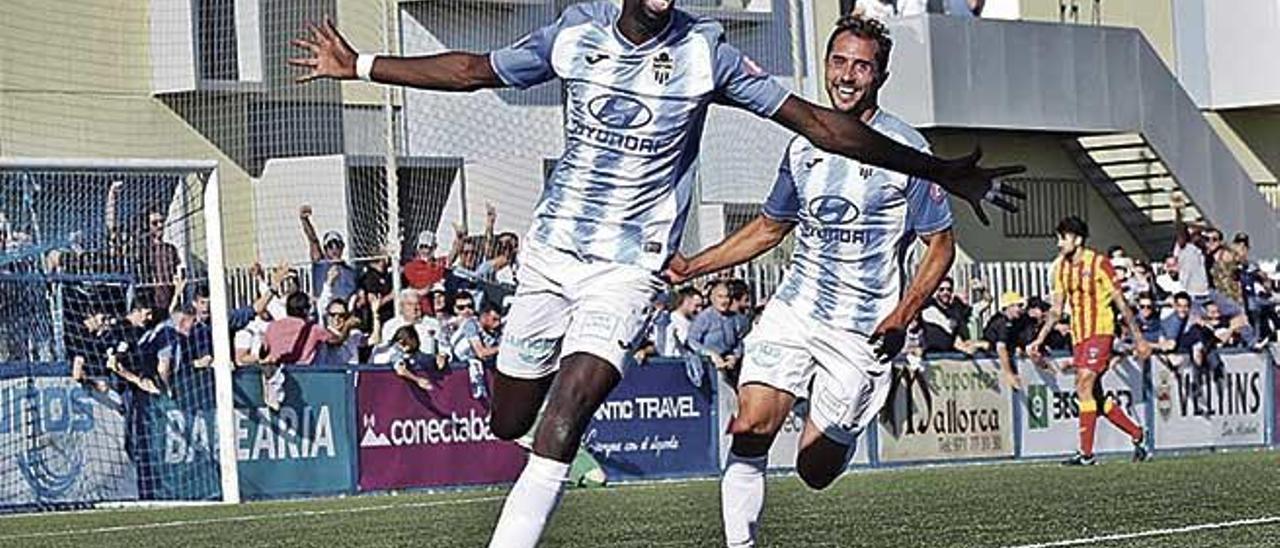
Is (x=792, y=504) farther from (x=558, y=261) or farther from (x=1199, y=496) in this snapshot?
(x=558, y=261)

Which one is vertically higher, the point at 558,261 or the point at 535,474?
the point at 558,261

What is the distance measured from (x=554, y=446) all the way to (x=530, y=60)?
1.51 m

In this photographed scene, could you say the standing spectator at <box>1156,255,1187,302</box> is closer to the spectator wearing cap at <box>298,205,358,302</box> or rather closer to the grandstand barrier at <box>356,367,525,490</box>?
the grandstand barrier at <box>356,367,525,490</box>

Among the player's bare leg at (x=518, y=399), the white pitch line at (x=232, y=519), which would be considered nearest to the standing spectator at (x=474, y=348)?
the white pitch line at (x=232, y=519)

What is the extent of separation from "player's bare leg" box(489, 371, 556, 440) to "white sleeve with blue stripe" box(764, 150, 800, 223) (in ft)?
4.64

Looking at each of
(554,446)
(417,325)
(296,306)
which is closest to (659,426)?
(417,325)

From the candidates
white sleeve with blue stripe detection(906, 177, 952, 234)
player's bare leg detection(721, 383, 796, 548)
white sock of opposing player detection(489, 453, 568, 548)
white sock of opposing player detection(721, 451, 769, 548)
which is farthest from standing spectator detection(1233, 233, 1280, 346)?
white sock of opposing player detection(489, 453, 568, 548)

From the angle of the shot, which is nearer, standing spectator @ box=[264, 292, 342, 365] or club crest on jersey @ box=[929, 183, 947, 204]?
club crest on jersey @ box=[929, 183, 947, 204]

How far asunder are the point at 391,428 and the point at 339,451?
56cm

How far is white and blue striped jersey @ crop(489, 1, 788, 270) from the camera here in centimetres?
1002

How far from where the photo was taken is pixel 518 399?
10477 millimetres

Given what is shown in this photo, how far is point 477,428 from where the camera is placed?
2236 cm

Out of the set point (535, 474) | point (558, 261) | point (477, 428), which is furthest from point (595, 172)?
point (477, 428)

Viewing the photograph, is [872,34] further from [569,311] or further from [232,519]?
[232,519]
